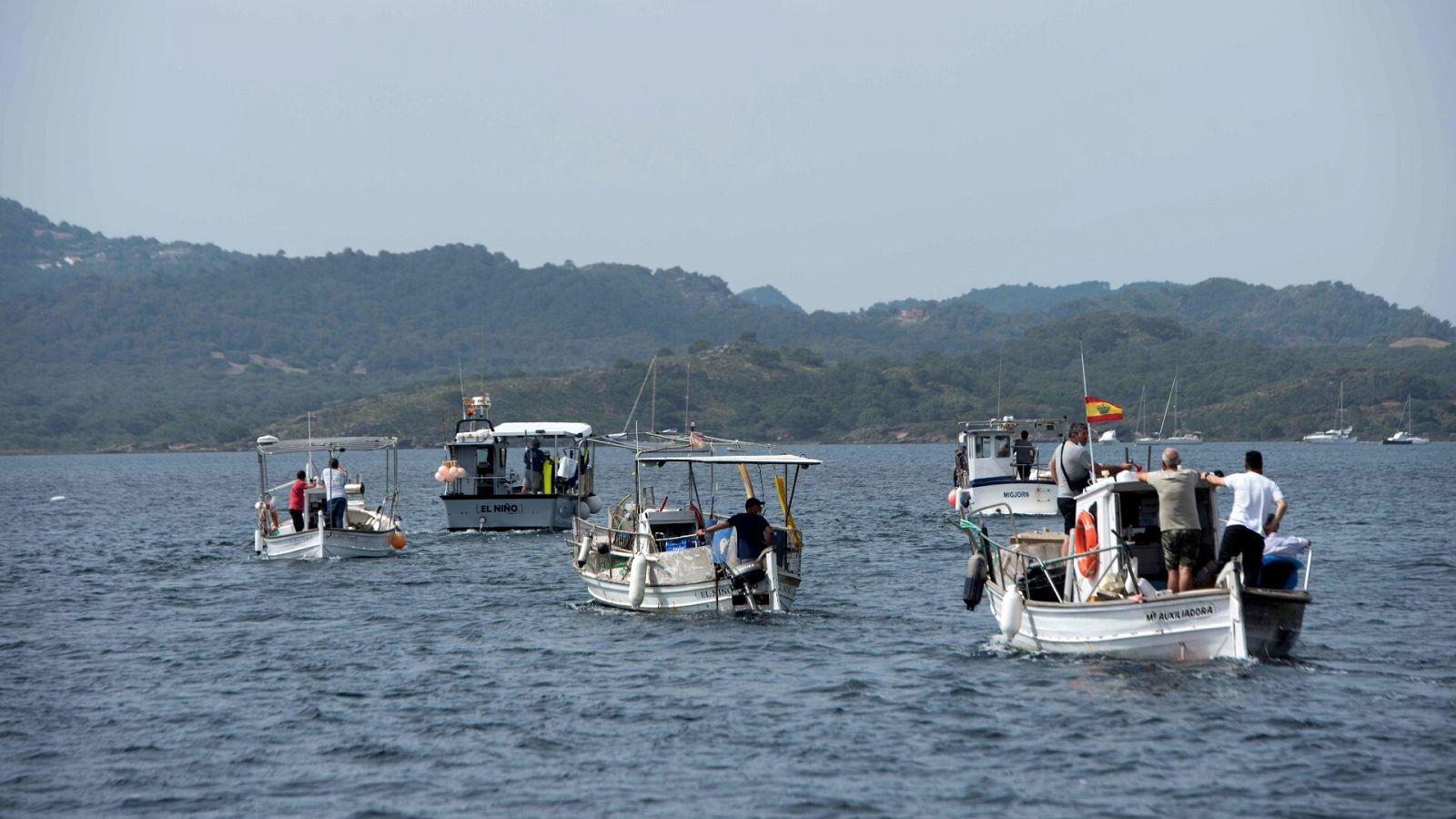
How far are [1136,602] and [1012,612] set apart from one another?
2.40 meters

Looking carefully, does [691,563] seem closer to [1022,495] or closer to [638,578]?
[638,578]

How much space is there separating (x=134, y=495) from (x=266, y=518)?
58019mm

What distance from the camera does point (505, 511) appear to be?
46.9 metres

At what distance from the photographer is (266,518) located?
133 feet

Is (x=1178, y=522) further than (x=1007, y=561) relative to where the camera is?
No

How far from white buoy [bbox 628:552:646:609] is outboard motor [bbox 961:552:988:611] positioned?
6089mm

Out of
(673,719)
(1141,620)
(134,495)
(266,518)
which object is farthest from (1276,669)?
(134,495)

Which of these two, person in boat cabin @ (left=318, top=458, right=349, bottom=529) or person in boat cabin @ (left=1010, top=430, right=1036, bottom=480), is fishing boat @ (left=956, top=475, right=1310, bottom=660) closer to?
person in boat cabin @ (left=318, top=458, right=349, bottom=529)

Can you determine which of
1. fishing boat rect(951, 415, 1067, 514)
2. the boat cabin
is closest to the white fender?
fishing boat rect(951, 415, 1067, 514)

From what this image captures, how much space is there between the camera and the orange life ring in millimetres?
21266

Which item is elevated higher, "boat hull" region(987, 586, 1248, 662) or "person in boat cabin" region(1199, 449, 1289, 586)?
"person in boat cabin" region(1199, 449, 1289, 586)

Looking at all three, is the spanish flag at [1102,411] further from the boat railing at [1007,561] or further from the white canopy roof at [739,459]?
the boat railing at [1007,561]

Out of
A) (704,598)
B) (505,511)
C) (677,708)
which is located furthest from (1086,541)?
(505,511)

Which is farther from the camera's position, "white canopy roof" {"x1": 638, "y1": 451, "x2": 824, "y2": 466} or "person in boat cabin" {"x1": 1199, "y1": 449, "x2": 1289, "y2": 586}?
"white canopy roof" {"x1": 638, "y1": 451, "x2": 824, "y2": 466}
